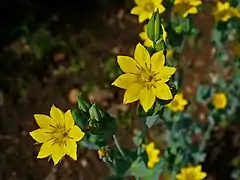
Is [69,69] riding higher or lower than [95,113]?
lower

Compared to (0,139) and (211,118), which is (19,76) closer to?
(0,139)

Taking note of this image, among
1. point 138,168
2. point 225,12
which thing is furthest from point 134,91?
point 225,12

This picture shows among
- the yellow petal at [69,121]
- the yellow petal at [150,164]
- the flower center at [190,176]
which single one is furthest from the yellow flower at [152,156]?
the yellow petal at [69,121]

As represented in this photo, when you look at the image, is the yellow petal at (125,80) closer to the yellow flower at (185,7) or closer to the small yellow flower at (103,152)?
the small yellow flower at (103,152)

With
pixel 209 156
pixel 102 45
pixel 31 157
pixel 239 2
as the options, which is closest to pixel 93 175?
pixel 31 157

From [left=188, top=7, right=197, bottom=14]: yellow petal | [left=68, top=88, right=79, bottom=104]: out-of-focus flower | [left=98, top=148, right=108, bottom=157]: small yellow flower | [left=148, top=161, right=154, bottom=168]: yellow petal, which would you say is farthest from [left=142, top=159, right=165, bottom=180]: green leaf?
[left=68, top=88, right=79, bottom=104]: out-of-focus flower

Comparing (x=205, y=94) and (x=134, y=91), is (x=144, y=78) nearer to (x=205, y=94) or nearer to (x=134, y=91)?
(x=134, y=91)
